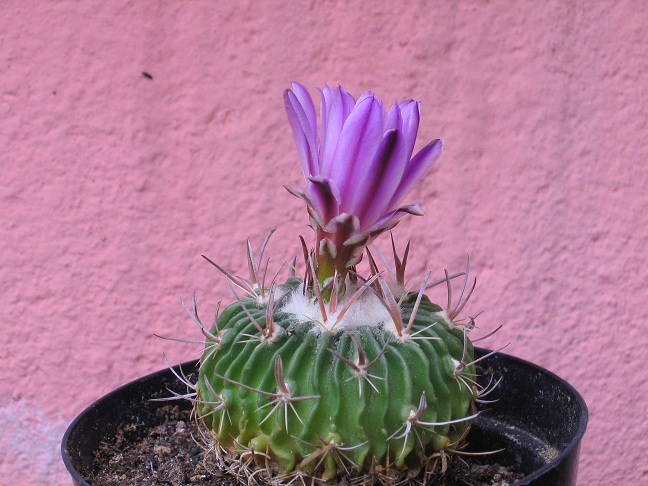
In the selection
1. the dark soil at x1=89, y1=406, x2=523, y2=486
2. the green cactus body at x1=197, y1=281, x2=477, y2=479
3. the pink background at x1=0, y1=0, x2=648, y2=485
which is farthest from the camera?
the pink background at x1=0, y1=0, x2=648, y2=485

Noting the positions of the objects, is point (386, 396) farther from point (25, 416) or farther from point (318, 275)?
point (25, 416)

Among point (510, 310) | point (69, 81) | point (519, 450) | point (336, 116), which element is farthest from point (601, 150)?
point (69, 81)

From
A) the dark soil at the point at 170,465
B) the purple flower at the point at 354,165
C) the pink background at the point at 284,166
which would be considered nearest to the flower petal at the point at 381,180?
the purple flower at the point at 354,165

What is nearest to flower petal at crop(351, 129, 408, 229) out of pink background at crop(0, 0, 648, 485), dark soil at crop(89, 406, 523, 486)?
dark soil at crop(89, 406, 523, 486)

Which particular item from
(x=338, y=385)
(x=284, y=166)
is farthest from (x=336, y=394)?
(x=284, y=166)

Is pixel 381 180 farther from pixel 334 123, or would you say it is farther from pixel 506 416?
pixel 506 416

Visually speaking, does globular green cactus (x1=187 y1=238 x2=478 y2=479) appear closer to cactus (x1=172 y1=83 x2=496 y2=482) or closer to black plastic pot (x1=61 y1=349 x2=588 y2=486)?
cactus (x1=172 y1=83 x2=496 y2=482)

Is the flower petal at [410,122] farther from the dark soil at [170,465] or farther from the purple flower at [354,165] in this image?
the dark soil at [170,465]
